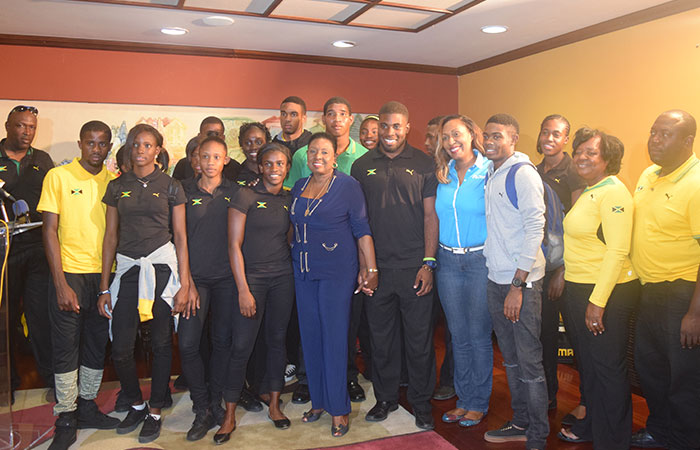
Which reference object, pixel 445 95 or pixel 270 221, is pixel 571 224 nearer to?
pixel 270 221

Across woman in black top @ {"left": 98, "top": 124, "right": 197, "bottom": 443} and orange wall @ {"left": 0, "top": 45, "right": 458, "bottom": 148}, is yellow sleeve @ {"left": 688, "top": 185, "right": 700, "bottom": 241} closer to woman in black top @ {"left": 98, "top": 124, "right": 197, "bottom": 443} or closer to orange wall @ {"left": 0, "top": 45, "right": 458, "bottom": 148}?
woman in black top @ {"left": 98, "top": 124, "right": 197, "bottom": 443}

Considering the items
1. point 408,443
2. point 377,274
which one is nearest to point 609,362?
point 408,443

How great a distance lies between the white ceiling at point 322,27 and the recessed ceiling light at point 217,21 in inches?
2.6

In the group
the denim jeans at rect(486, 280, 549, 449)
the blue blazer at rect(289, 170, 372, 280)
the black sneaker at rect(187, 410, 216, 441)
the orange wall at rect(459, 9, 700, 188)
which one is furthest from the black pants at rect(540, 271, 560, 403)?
the black sneaker at rect(187, 410, 216, 441)

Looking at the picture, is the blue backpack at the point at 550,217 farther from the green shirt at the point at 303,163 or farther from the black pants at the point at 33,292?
the black pants at the point at 33,292

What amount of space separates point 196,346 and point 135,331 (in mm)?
346

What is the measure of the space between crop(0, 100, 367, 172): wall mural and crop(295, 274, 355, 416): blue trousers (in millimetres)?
3097

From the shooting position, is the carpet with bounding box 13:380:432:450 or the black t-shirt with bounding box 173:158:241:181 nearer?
the carpet with bounding box 13:380:432:450

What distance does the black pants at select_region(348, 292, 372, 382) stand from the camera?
3.71m

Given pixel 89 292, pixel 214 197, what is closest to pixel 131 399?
pixel 89 292

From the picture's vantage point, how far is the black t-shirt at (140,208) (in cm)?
312

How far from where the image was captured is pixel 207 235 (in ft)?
10.6

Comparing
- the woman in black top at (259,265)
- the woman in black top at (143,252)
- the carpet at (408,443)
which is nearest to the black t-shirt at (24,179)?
the woman in black top at (143,252)

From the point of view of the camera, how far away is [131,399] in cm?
338
